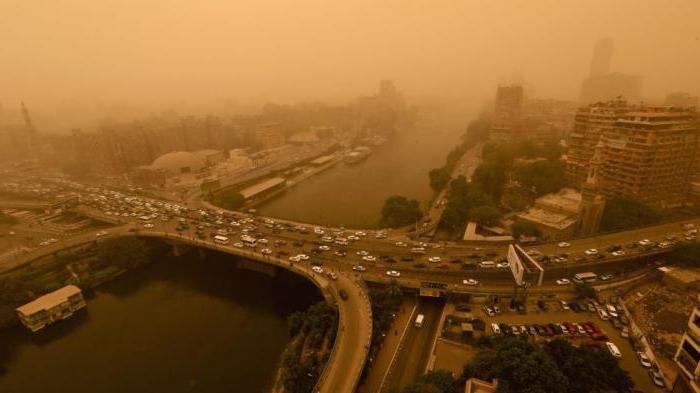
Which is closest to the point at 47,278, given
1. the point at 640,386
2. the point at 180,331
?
the point at 180,331

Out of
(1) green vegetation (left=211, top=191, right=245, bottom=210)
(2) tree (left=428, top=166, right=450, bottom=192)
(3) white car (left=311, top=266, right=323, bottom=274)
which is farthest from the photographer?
(2) tree (left=428, top=166, right=450, bottom=192)

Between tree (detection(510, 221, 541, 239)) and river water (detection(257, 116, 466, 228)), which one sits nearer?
tree (detection(510, 221, 541, 239))

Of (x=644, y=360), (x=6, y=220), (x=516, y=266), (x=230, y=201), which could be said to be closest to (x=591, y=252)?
(x=516, y=266)

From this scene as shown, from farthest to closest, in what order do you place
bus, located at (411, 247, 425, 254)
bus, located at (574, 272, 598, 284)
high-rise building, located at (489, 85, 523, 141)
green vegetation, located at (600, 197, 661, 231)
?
high-rise building, located at (489, 85, 523, 141)
green vegetation, located at (600, 197, 661, 231)
bus, located at (411, 247, 425, 254)
bus, located at (574, 272, 598, 284)

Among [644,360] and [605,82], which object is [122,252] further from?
[605,82]

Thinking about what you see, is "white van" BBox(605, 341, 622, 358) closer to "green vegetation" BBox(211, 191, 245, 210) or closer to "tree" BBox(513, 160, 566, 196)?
"tree" BBox(513, 160, 566, 196)

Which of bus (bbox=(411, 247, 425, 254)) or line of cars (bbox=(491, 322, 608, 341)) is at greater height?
bus (bbox=(411, 247, 425, 254))

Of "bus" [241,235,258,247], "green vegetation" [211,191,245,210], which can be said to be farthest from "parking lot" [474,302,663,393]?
"green vegetation" [211,191,245,210]

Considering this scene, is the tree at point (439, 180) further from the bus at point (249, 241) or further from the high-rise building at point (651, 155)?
the bus at point (249, 241)
